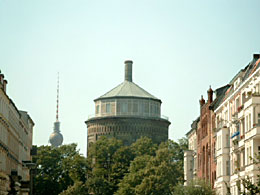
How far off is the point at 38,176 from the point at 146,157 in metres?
25.4

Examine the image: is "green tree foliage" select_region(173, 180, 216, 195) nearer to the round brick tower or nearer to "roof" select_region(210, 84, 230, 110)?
"roof" select_region(210, 84, 230, 110)

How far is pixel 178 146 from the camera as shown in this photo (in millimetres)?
153625

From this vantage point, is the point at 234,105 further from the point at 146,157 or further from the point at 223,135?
the point at 146,157

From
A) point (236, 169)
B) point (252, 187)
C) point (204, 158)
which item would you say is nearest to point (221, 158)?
point (236, 169)

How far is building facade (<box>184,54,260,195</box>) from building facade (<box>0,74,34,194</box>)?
68.2ft

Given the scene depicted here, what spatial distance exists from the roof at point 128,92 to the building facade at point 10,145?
70.8 m

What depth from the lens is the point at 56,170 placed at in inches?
6314

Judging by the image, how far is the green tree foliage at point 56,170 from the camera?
156000 mm

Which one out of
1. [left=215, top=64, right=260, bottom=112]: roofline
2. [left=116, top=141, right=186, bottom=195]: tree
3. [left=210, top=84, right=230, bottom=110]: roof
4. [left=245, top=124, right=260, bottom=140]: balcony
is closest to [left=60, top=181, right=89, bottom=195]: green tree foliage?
[left=116, top=141, right=186, bottom=195]: tree

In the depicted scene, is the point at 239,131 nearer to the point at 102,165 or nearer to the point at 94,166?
the point at 94,166

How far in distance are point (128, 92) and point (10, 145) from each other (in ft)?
326

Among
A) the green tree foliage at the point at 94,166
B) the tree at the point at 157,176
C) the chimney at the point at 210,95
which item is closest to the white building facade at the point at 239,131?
the chimney at the point at 210,95

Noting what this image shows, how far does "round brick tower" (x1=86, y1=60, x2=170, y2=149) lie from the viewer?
611 feet

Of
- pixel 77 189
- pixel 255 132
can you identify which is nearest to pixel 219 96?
pixel 255 132
